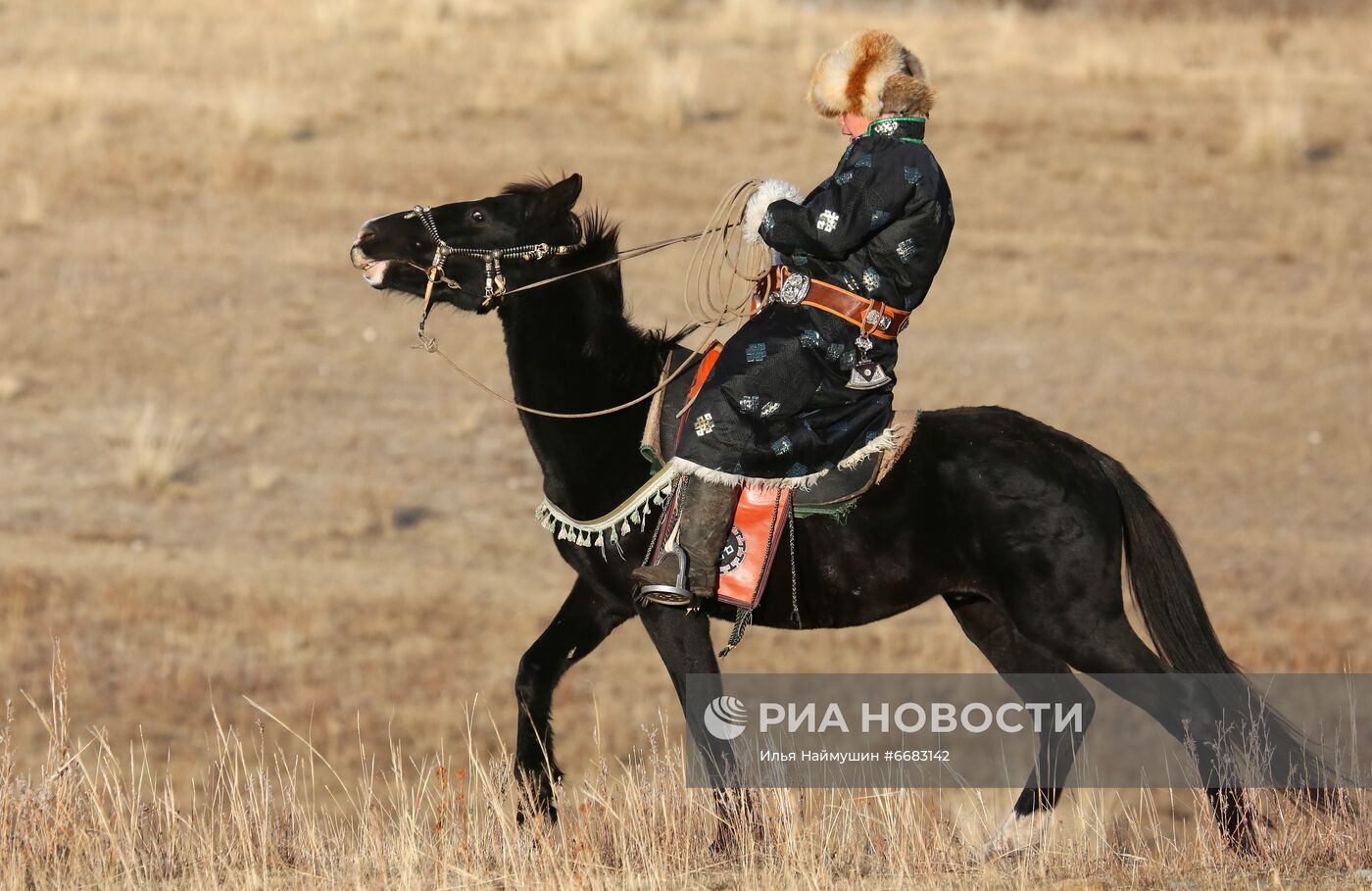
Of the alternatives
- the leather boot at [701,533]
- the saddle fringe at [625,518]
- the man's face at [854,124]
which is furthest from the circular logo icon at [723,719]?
the man's face at [854,124]

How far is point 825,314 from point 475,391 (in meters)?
11.9

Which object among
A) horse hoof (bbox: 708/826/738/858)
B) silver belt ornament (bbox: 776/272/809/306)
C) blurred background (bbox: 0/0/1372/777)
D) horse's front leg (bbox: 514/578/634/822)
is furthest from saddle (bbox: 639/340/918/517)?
blurred background (bbox: 0/0/1372/777)

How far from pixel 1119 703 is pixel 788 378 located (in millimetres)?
8607

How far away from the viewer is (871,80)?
648 cm

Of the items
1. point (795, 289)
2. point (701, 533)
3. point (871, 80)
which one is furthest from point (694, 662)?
point (871, 80)

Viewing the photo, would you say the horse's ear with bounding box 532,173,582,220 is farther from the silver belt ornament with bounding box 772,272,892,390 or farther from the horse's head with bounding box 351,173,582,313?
the silver belt ornament with bounding box 772,272,892,390

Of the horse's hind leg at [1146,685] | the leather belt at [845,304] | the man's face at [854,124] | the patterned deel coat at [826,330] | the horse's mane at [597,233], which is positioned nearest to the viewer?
the patterned deel coat at [826,330]

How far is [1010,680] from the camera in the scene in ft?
24.3

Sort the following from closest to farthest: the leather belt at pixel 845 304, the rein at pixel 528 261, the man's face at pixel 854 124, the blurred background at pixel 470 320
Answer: the man's face at pixel 854 124
the leather belt at pixel 845 304
the rein at pixel 528 261
the blurred background at pixel 470 320

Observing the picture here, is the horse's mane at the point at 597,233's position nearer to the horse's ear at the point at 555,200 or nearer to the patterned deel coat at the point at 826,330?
the horse's ear at the point at 555,200

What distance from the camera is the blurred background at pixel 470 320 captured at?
48.6ft

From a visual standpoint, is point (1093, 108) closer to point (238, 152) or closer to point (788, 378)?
point (238, 152)

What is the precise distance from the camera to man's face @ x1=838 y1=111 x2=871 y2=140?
6550mm

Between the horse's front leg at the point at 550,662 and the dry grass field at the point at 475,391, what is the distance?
0.21 metres
